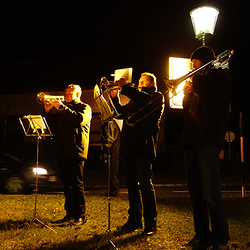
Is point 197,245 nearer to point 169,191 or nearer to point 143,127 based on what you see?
point 143,127

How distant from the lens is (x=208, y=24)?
6.71 meters

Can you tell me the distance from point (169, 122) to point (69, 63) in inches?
620

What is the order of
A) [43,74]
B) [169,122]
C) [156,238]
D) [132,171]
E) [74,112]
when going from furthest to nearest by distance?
1. [169,122]
2. [43,74]
3. [74,112]
4. [132,171]
5. [156,238]

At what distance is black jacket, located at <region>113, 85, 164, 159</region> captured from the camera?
15.9 ft

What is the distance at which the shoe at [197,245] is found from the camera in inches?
163

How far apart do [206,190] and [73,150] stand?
243 centimetres

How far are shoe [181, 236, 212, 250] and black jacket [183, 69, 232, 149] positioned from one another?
4.08 ft

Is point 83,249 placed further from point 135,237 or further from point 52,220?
point 52,220

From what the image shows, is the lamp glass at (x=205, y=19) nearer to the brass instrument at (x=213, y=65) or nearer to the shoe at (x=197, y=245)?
the brass instrument at (x=213, y=65)

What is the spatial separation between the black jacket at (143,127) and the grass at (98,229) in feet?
3.92

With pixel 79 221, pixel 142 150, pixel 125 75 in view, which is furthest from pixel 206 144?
pixel 79 221

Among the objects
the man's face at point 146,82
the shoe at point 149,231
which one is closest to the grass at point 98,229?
the shoe at point 149,231

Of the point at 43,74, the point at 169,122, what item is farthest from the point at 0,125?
Answer: the point at 169,122

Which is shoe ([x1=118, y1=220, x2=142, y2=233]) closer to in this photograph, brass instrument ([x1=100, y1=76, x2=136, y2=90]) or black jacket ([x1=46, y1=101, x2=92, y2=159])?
black jacket ([x1=46, y1=101, x2=92, y2=159])
